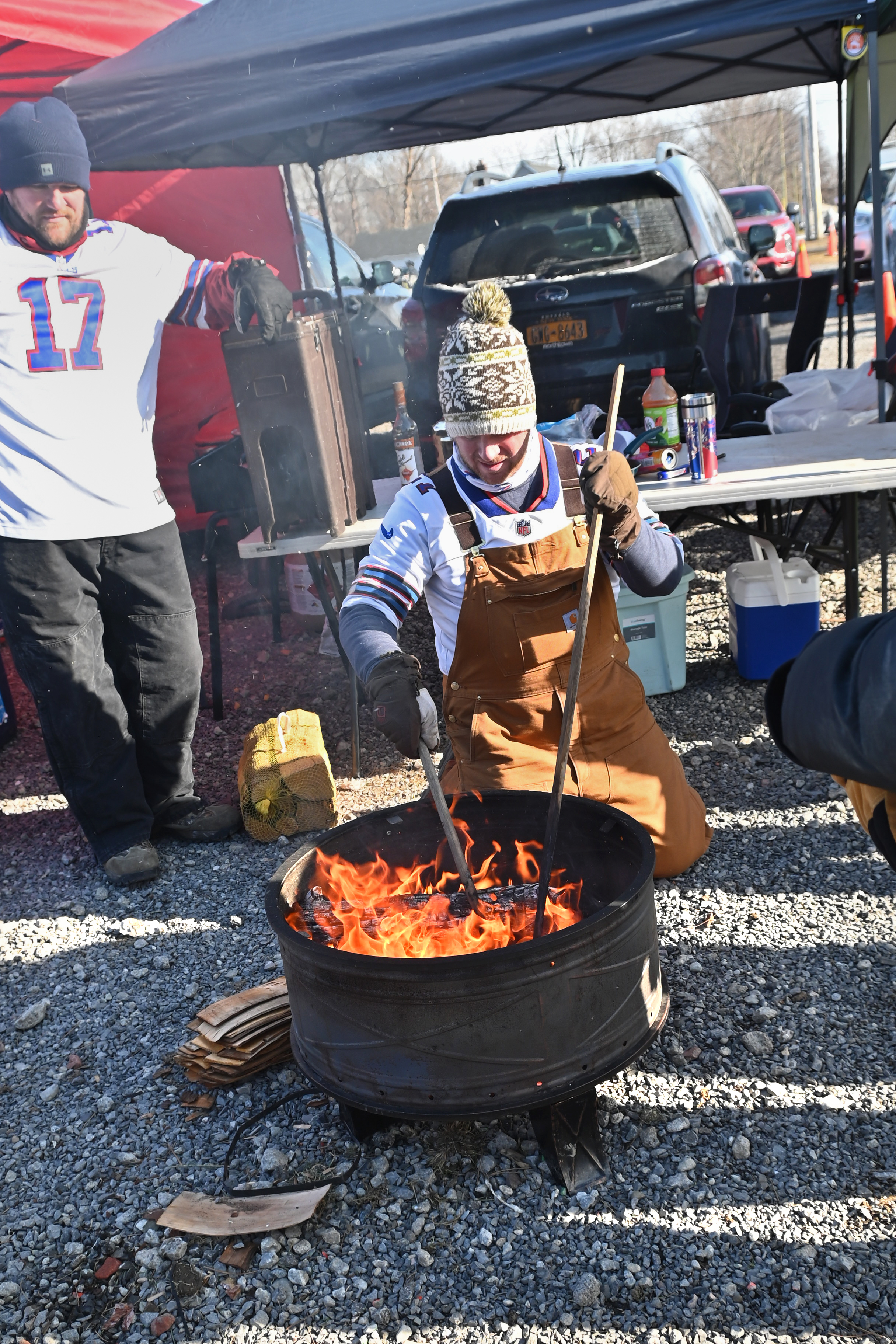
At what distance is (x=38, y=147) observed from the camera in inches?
145

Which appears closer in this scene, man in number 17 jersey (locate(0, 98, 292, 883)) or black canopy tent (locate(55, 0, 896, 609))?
man in number 17 jersey (locate(0, 98, 292, 883))

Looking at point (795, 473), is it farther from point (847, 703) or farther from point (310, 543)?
point (847, 703)

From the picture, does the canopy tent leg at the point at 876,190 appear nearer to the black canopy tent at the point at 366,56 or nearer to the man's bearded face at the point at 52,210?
the black canopy tent at the point at 366,56

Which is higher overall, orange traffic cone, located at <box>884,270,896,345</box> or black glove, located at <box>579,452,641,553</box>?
orange traffic cone, located at <box>884,270,896,345</box>

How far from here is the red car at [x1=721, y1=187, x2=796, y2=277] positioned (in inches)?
719

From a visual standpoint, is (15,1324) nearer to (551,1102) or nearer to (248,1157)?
(248,1157)

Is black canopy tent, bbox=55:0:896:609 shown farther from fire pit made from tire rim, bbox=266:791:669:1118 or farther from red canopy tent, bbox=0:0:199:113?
fire pit made from tire rim, bbox=266:791:669:1118

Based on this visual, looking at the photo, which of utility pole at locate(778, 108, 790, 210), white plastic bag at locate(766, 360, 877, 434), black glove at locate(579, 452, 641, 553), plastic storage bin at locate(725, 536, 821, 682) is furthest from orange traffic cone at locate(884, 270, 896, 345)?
utility pole at locate(778, 108, 790, 210)

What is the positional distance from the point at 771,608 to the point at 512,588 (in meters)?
2.13

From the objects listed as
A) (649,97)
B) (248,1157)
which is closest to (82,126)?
(649,97)

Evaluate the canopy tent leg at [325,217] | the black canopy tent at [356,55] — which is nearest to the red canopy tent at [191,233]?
the canopy tent leg at [325,217]

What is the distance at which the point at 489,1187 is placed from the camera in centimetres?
240

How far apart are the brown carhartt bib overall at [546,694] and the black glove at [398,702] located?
20.1 inches

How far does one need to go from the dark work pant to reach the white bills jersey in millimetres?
119
